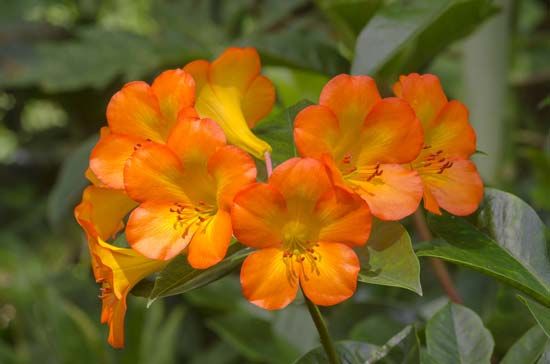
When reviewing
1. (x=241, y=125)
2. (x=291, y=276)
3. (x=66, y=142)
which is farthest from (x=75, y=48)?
(x=291, y=276)

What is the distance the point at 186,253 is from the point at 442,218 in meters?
0.17

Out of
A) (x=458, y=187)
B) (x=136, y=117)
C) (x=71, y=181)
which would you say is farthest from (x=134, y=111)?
(x=71, y=181)

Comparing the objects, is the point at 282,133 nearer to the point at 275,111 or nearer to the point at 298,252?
the point at 298,252

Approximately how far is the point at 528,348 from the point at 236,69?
A: 275 millimetres

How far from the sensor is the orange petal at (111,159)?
551 mm

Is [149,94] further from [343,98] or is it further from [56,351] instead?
[56,351]

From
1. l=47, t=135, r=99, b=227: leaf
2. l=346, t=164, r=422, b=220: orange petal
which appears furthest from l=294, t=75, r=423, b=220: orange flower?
l=47, t=135, r=99, b=227: leaf

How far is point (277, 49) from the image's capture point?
915 mm

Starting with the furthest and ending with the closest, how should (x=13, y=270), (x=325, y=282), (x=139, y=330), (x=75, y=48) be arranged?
(x=13, y=270), (x=75, y=48), (x=139, y=330), (x=325, y=282)

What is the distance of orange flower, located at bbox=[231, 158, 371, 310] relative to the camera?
50cm

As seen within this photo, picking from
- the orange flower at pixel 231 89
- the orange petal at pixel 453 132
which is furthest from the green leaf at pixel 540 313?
the orange flower at pixel 231 89

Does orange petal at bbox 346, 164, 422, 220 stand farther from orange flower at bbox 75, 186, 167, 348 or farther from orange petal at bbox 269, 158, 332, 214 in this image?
orange flower at bbox 75, 186, 167, 348

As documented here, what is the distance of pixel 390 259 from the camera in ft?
1.73

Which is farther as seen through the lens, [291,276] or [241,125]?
[241,125]
